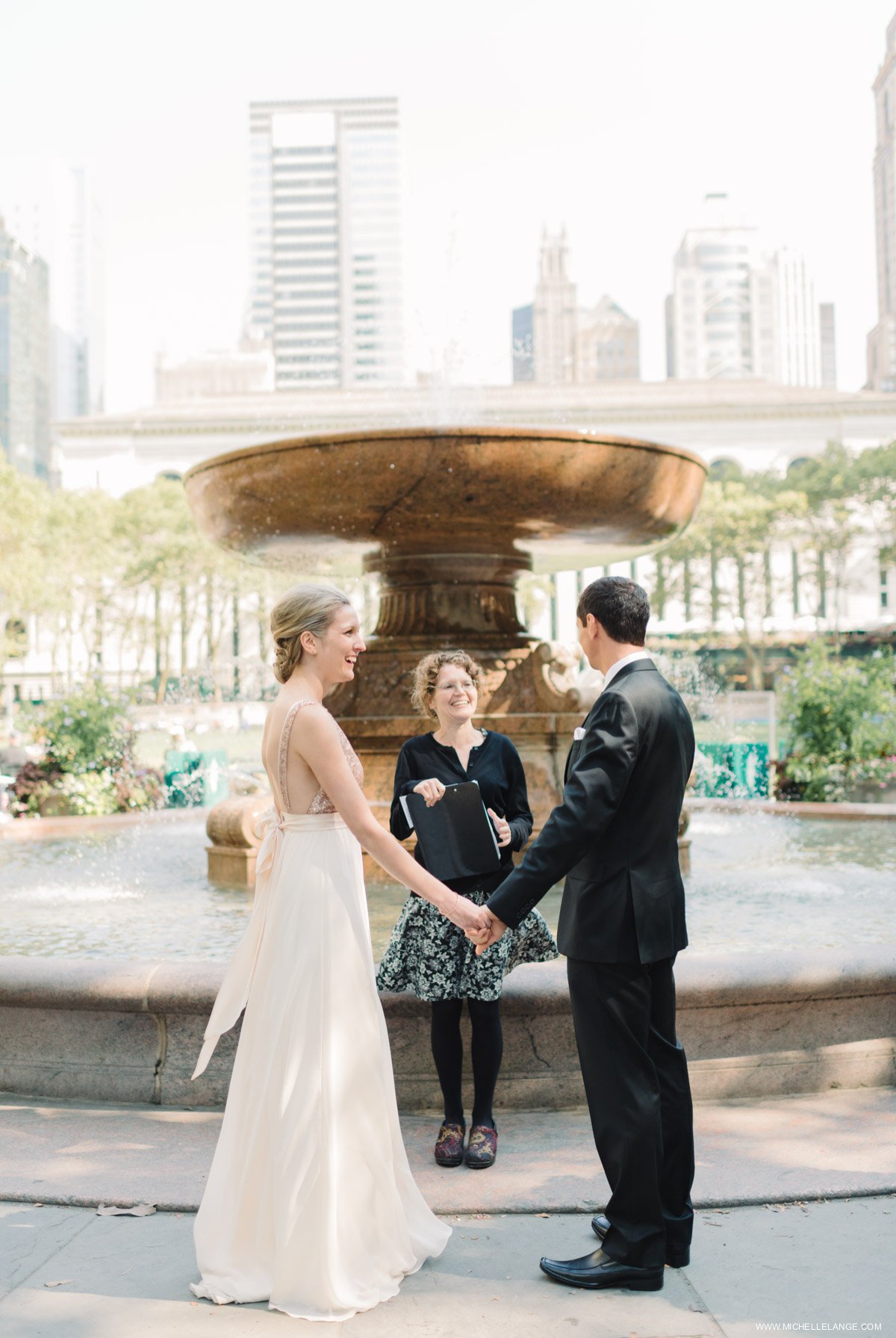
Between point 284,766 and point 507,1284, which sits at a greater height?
point 284,766

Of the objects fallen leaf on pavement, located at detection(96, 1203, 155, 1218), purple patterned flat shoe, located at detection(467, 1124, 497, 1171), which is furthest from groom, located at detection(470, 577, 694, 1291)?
fallen leaf on pavement, located at detection(96, 1203, 155, 1218)

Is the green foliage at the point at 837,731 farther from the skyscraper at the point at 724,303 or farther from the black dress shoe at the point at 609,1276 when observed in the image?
the skyscraper at the point at 724,303

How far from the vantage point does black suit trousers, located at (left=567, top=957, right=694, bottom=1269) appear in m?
2.75

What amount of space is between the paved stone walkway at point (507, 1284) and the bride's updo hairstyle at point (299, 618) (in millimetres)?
1445

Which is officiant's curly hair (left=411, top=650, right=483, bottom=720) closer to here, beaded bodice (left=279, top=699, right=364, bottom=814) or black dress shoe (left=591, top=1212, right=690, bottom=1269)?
beaded bodice (left=279, top=699, right=364, bottom=814)

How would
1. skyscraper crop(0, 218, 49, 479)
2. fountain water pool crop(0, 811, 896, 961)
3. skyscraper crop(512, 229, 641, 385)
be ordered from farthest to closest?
skyscraper crop(512, 229, 641, 385)
skyscraper crop(0, 218, 49, 479)
fountain water pool crop(0, 811, 896, 961)

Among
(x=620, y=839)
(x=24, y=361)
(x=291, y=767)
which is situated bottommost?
(x=620, y=839)

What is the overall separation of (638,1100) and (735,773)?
1088cm

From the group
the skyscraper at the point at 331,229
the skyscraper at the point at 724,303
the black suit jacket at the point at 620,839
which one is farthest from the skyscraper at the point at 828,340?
the black suit jacket at the point at 620,839

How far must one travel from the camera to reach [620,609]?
9.63ft

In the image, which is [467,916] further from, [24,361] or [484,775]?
[24,361]

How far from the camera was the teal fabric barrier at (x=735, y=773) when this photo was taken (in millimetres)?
13172

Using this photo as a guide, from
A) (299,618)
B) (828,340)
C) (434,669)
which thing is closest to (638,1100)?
(299,618)

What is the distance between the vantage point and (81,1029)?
13.1 feet
